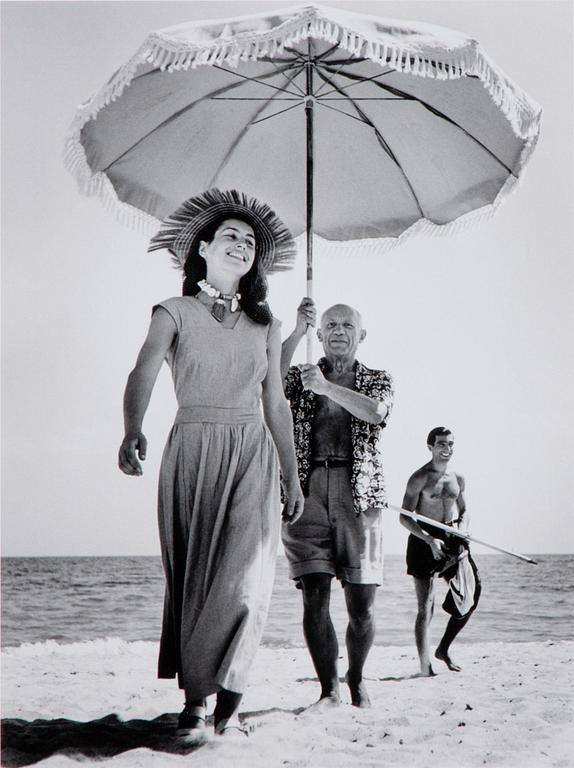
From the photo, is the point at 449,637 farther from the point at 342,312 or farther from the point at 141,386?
the point at 141,386

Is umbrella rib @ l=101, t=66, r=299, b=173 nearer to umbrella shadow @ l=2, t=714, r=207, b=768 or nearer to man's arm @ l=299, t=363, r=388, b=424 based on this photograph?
man's arm @ l=299, t=363, r=388, b=424

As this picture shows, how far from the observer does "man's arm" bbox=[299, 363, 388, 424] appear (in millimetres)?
4055

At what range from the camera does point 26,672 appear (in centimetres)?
533

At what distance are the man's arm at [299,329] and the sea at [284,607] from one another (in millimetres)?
4232

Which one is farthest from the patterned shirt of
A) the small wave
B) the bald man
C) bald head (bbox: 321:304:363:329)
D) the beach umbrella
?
the small wave

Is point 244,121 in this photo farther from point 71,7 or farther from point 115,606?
point 115,606

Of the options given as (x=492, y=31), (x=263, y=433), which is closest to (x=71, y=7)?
(x=492, y=31)

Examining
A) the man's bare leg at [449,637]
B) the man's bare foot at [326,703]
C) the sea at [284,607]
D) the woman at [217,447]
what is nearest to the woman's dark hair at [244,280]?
the woman at [217,447]

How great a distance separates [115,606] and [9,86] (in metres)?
16.7

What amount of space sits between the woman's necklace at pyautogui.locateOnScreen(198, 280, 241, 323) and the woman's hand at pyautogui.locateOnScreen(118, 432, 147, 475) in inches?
24.6

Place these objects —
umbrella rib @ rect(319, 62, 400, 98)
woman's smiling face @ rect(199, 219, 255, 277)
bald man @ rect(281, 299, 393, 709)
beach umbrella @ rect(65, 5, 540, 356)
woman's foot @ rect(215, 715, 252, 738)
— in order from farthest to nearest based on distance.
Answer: umbrella rib @ rect(319, 62, 400, 98) < beach umbrella @ rect(65, 5, 540, 356) < bald man @ rect(281, 299, 393, 709) < woman's smiling face @ rect(199, 219, 255, 277) < woman's foot @ rect(215, 715, 252, 738)

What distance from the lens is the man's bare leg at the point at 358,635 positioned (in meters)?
4.02

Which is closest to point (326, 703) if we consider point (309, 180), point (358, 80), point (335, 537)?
point (335, 537)

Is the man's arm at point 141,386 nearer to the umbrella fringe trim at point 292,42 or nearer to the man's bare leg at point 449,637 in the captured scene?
the umbrella fringe trim at point 292,42
